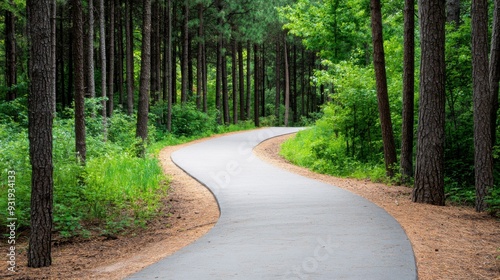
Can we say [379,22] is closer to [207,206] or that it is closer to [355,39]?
[207,206]

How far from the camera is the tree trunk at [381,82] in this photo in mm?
12672

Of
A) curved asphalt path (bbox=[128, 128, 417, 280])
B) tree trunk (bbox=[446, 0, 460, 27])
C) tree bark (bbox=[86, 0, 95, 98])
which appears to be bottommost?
curved asphalt path (bbox=[128, 128, 417, 280])

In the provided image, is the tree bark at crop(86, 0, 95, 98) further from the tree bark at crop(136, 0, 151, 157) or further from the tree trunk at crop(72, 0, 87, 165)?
the tree trunk at crop(72, 0, 87, 165)

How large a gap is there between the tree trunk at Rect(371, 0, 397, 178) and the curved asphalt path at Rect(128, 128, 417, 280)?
2.68 meters

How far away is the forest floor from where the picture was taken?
19.1 feet

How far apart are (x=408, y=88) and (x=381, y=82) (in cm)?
88

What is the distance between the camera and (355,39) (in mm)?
21703

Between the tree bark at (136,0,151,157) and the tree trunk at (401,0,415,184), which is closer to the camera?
the tree trunk at (401,0,415,184)

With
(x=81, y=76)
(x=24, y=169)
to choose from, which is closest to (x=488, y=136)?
(x=81, y=76)

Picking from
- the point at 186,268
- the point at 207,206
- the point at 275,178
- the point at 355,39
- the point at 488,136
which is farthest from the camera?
the point at 355,39

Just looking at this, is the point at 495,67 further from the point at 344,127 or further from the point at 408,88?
the point at 344,127

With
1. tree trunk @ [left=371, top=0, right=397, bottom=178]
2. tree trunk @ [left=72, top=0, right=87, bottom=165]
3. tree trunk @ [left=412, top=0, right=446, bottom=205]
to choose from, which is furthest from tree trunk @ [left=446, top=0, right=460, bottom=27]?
tree trunk @ [left=72, top=0, right=87, bottom=165]

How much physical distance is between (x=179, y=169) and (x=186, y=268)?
10519 millimetres

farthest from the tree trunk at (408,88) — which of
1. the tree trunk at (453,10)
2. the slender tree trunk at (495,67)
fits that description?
the tree trunk at (453,10)
